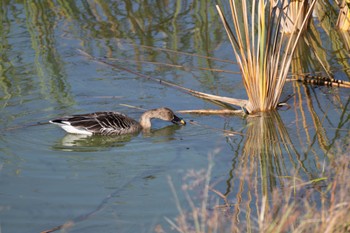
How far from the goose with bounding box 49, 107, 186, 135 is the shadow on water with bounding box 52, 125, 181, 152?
7 cm

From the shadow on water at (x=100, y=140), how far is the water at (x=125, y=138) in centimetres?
2

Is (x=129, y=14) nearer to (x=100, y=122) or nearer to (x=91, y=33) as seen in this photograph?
(x=91, y=33)

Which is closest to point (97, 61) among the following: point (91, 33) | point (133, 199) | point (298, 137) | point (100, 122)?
point (91, 33)

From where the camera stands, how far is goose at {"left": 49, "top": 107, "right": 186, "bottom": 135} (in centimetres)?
875

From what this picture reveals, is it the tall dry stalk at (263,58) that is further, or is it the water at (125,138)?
the tall dry stalk at (263,58)

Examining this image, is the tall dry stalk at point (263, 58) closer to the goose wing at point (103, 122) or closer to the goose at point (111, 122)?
the goose at point (111, 122)

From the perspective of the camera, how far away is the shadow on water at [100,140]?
27.9 feet

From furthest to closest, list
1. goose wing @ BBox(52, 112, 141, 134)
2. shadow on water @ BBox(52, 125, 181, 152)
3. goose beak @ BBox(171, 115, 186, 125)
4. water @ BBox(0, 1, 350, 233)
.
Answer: goose beak @ BBox(171, 115, 186, 125) < goose wing @ BBox(52, 112, 141, 134) < shadow on water @ BBox(52, 125, 181, 152) < water @ BBox(0, 1, 350, 233)

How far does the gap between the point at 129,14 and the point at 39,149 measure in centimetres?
550

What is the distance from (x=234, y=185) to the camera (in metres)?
7.07

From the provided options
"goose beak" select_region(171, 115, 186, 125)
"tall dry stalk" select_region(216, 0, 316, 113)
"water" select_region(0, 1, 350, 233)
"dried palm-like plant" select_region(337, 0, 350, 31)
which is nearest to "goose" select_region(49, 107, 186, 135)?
"goose beak" select_region(171, 115, 186, 125)

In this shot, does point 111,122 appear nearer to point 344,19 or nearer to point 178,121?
point 178,121

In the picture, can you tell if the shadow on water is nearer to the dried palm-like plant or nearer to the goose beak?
the goose beak

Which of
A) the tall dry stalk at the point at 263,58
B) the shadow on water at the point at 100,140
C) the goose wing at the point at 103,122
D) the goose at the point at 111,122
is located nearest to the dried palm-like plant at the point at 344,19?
the tall dry stalk at the point at 263,58
